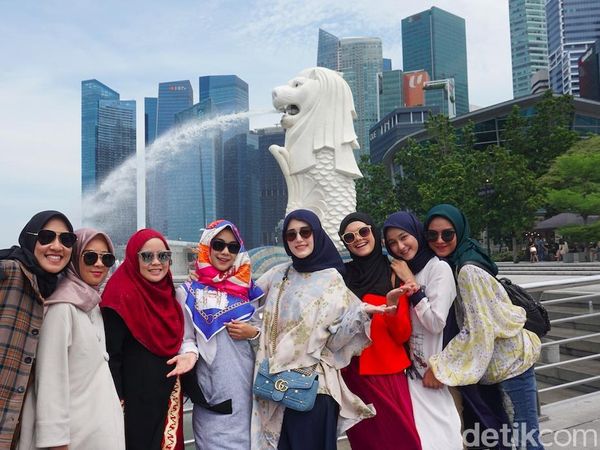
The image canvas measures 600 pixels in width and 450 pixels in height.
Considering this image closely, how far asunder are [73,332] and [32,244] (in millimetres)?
334

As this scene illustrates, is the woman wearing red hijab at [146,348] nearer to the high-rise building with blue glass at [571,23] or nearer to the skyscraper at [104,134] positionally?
the skyscraper at [104,134]

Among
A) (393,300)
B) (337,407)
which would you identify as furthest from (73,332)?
(393,300)

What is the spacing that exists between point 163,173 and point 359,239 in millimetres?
19221

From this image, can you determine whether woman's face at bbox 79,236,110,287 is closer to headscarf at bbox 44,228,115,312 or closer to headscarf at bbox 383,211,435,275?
headscarf at bbox 44,228,115,312

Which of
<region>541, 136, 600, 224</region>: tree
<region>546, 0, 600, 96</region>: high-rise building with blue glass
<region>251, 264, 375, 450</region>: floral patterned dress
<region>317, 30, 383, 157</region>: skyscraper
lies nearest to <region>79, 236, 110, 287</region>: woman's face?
<region>251, 264, 375, 450</region>: floral patterned dress

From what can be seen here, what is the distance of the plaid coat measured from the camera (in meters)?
1.58

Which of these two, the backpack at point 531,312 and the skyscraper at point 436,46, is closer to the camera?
the backpack at point 531,312

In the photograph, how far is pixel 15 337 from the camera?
1.61m

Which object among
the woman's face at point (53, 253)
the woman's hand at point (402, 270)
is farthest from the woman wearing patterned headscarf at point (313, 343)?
the woman's face at point (53, 253)

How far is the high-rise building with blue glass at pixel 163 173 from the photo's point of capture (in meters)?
19.3

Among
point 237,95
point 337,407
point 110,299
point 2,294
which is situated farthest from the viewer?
point 237,95

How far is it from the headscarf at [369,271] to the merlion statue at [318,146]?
16.8ft

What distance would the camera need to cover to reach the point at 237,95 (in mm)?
38281

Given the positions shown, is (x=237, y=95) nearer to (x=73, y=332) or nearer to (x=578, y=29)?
(x=73, y=332)
